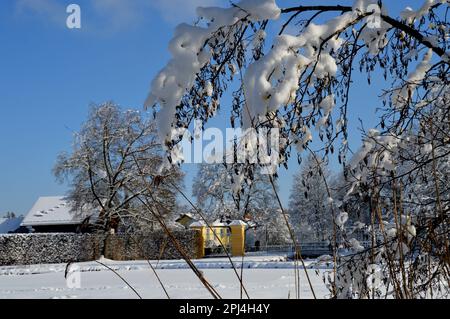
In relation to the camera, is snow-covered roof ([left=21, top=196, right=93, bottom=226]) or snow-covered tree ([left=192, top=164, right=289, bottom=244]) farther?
snow-covered tree ([left=192, top=164, right=289, bottom=244])

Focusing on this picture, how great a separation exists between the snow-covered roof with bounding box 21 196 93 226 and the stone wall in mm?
9321

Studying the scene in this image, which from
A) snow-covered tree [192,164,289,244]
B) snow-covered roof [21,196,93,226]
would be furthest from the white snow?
snow-covered roof [21,196,93,226]

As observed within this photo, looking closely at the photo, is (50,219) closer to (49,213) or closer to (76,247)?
(49,213)

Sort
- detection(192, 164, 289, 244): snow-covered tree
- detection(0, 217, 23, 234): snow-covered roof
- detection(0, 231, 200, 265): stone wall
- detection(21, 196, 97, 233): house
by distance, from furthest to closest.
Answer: detection(0, 217, 23, 234): snow-covered roof → detection(192, 164, 289, 244): snow-covered tree → detection(21, 196, 97, 233): house → detection(0, 231, 200, 265): stone wall

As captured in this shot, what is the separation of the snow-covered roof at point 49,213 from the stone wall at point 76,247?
9321mm

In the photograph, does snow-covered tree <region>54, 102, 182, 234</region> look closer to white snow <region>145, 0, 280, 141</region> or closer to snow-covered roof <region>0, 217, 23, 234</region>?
snow-covered roof <region>0, 217, 23, 234</region>

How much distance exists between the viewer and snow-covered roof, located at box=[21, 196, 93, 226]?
35094 mm

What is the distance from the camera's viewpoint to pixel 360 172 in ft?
13.2

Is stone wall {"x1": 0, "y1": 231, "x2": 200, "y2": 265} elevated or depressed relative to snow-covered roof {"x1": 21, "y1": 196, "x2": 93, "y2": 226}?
depressed

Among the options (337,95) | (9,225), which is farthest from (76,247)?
(337,95)

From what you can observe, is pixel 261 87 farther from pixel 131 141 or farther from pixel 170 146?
pixel 131 141

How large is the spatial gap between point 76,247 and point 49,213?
12833 millimetres

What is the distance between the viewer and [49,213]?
36.2m

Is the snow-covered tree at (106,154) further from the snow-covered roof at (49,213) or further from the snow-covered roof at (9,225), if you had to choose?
the snow-covered roof at (9,225)
